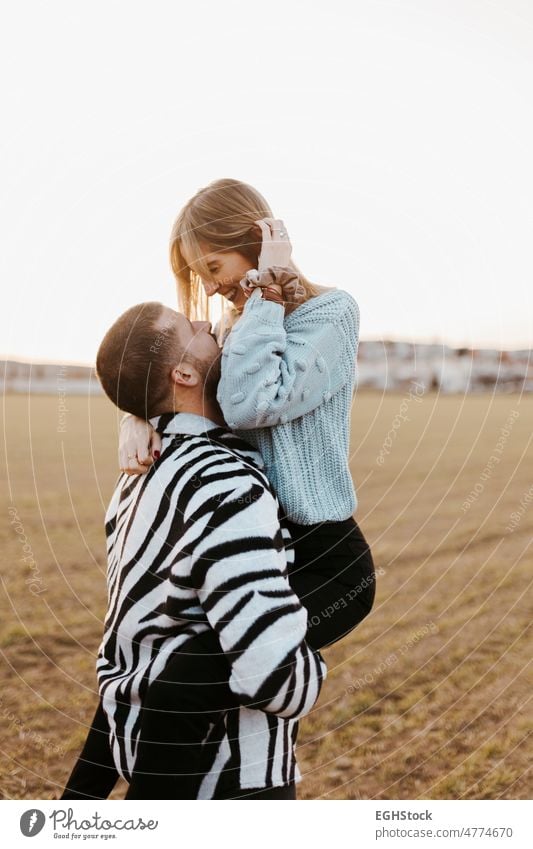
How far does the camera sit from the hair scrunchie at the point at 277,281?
6.00 ft

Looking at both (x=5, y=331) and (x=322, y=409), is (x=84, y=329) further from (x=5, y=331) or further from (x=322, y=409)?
(x=322, y=409)

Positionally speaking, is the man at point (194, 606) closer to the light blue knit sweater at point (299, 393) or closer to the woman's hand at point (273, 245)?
the light blue knit sweater at point (299, 393)

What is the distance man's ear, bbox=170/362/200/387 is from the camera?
5.80 feet

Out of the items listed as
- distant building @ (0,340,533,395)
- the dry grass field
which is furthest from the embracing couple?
the dry grass field

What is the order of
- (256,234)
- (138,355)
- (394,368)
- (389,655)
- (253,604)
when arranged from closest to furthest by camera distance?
(253,604) < (138,355) < (256,234) < (389,655) < (394,368)

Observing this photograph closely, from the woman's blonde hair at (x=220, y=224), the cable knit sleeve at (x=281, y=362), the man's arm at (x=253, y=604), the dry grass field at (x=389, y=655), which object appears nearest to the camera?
the man's arm at (x=253, y=604)

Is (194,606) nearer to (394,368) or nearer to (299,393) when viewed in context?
(299,393)

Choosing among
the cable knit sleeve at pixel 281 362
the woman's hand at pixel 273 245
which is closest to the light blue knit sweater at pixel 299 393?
the cable knit sleeve at pixel 281 362

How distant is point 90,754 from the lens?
1.99 meters

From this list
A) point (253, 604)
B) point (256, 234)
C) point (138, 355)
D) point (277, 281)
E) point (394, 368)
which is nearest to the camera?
point (253, 604)

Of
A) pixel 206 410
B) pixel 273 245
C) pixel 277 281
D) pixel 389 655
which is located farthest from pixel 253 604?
pixel 389 655

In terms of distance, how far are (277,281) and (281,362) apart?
0.65 ft

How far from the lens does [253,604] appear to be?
62.4 inches
